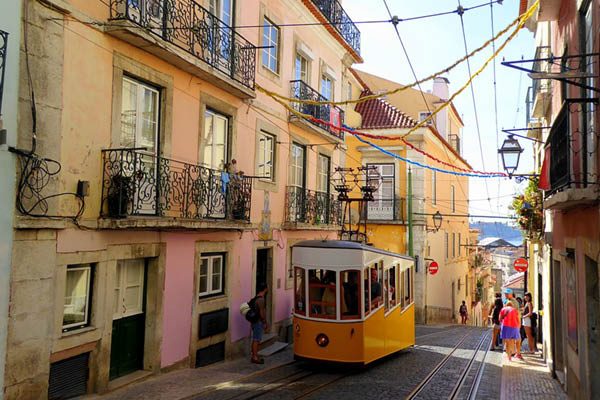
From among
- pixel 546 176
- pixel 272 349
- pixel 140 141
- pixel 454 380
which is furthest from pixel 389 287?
pixel 140 141

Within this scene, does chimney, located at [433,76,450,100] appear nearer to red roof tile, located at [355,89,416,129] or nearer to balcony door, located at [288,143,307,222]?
red roof tile, located at [355,89,416,129]

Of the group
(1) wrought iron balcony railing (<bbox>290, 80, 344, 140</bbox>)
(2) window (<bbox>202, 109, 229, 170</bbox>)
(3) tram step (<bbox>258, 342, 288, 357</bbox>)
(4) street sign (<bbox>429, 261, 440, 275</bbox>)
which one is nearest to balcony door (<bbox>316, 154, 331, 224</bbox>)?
(1) wrought iron balcony railing (<bbox>290, 80, 344, 140</bbox>)

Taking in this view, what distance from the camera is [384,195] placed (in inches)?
960

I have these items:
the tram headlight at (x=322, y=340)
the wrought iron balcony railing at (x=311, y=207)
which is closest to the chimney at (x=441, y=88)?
the wrought iron balcony railing at (x=311, y=207)

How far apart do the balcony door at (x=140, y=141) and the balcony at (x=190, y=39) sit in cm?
71

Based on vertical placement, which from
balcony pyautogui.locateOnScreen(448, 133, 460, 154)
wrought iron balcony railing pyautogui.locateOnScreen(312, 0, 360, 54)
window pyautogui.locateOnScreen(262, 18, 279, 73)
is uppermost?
wrought iron balcony railing pyautogui.locateOnScreen(312, 0, 360, 54)

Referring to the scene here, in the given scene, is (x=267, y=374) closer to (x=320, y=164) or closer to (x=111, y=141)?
(x=111, y=141)

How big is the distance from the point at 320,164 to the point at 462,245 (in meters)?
20.0

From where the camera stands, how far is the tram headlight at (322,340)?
9.85m

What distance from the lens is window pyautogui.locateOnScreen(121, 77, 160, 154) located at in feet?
27.6

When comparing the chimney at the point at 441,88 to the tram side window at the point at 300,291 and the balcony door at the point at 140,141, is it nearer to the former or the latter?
the tram side window at the point at 300,291

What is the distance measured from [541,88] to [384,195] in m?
12.4

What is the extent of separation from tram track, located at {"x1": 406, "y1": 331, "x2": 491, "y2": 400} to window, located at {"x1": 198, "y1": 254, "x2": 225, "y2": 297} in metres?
4.35

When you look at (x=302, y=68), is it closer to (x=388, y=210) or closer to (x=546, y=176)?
(x=546, y=176)
